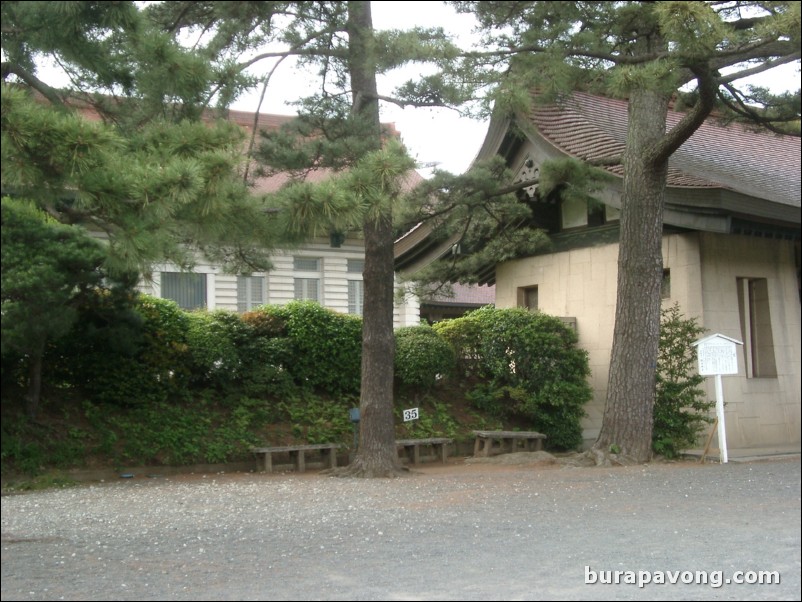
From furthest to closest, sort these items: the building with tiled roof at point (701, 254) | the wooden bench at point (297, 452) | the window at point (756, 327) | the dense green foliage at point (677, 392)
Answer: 1. the window at point (756, 327)
2. the building with tiled roof at point (701, 254)
3. the dense green foliage at point (677, 392)
4. the wooden bench at point (297, 452)

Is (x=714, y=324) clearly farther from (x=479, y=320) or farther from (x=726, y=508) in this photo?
(x=726, y=508)

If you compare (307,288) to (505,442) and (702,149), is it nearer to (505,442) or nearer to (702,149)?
(505,442)

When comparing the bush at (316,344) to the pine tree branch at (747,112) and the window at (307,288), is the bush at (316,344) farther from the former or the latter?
the window at (307,288)

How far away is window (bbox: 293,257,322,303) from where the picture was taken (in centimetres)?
2277

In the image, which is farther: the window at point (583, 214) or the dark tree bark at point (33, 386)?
the window at point (583, 214)

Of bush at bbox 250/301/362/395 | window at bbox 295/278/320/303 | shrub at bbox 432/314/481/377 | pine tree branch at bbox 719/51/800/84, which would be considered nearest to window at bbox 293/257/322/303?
window at bbox 295/278/320/303

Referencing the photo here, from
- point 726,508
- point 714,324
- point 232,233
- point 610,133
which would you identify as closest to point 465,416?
point 714,324

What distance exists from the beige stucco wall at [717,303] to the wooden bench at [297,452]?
201 inches

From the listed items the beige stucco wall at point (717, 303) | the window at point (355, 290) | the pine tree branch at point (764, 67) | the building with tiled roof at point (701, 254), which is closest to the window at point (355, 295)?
the window at point (355, 290)

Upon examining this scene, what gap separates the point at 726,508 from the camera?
26.6 ft

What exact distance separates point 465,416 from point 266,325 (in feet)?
13.1

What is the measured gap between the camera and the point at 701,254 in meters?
14.2

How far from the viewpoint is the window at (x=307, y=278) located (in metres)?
22.8

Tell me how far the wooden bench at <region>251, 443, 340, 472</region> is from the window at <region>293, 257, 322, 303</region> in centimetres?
931
